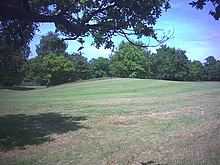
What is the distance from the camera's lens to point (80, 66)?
279 ft

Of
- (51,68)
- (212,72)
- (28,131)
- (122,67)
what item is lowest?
(28,131)

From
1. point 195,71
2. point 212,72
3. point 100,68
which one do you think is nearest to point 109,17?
point 100,68

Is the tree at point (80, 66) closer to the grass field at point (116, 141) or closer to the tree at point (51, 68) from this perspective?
the tree at point (51, 68)

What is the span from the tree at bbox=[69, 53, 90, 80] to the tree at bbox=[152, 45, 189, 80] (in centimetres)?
3381

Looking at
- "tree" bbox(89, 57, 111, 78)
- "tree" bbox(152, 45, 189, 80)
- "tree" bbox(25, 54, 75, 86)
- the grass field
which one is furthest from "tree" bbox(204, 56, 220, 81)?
the grass field

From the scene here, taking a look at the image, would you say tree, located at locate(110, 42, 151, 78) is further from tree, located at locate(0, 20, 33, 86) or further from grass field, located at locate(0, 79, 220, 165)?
grass field, located at locate(0, 79, 220, 165)

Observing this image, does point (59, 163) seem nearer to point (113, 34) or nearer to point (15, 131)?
point (113, 34)

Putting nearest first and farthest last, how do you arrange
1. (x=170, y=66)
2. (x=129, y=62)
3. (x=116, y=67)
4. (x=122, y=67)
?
(x=129, y=62)
(x=122, y=67)
(x=116, y=67)
(x=170, y=66)

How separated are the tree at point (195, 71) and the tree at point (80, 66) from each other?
4394 centimetres

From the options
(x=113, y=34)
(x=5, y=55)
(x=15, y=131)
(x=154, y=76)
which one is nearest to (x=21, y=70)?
(x=5, y=55)

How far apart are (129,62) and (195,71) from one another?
33.9 m

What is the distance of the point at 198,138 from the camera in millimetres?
10047

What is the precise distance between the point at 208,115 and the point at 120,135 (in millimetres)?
5967

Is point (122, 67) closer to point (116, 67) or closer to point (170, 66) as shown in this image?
point (116, 67)
